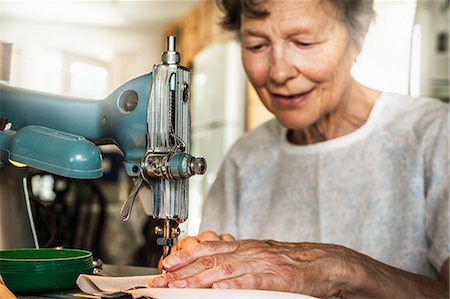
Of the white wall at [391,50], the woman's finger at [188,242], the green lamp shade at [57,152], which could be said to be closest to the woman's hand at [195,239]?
the woman's finger at [188,242]

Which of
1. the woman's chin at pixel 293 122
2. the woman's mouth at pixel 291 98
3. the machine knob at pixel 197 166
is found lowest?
the machine knob at pixel 197 166

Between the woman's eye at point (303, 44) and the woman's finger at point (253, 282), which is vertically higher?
the woman's eye at point (303, 44)

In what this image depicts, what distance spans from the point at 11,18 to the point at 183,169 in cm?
64

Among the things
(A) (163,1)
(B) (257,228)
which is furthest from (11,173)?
(A) (163,1)

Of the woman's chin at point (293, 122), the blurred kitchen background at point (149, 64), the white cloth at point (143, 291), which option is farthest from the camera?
the woman's chin at point (293, 122)

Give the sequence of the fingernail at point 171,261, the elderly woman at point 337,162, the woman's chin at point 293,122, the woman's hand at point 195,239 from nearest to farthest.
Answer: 1. the fingernail at point 171,261
2. the woman's hand at point 195,239
3. the elderly woman at point 337,162
4. the woman's chin at point 293,122

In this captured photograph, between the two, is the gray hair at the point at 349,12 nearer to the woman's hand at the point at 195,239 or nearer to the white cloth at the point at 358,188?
the white cloth at the point at 358,188

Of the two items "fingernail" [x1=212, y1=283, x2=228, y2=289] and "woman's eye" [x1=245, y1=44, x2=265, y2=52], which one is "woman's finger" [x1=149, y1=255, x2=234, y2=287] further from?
"woman's eye" [x1=245, y1=44, x2=265, y2=52]

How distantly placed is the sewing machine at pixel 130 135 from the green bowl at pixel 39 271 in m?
0.09

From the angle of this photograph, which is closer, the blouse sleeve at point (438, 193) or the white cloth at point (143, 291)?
the white cloth at point (143, 291)

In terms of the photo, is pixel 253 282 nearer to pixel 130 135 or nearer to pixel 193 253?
pixel 193 253

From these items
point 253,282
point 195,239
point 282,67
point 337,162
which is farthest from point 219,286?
point 337,162

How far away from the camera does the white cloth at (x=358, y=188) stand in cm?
130

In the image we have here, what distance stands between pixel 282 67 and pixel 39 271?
2.22ft
